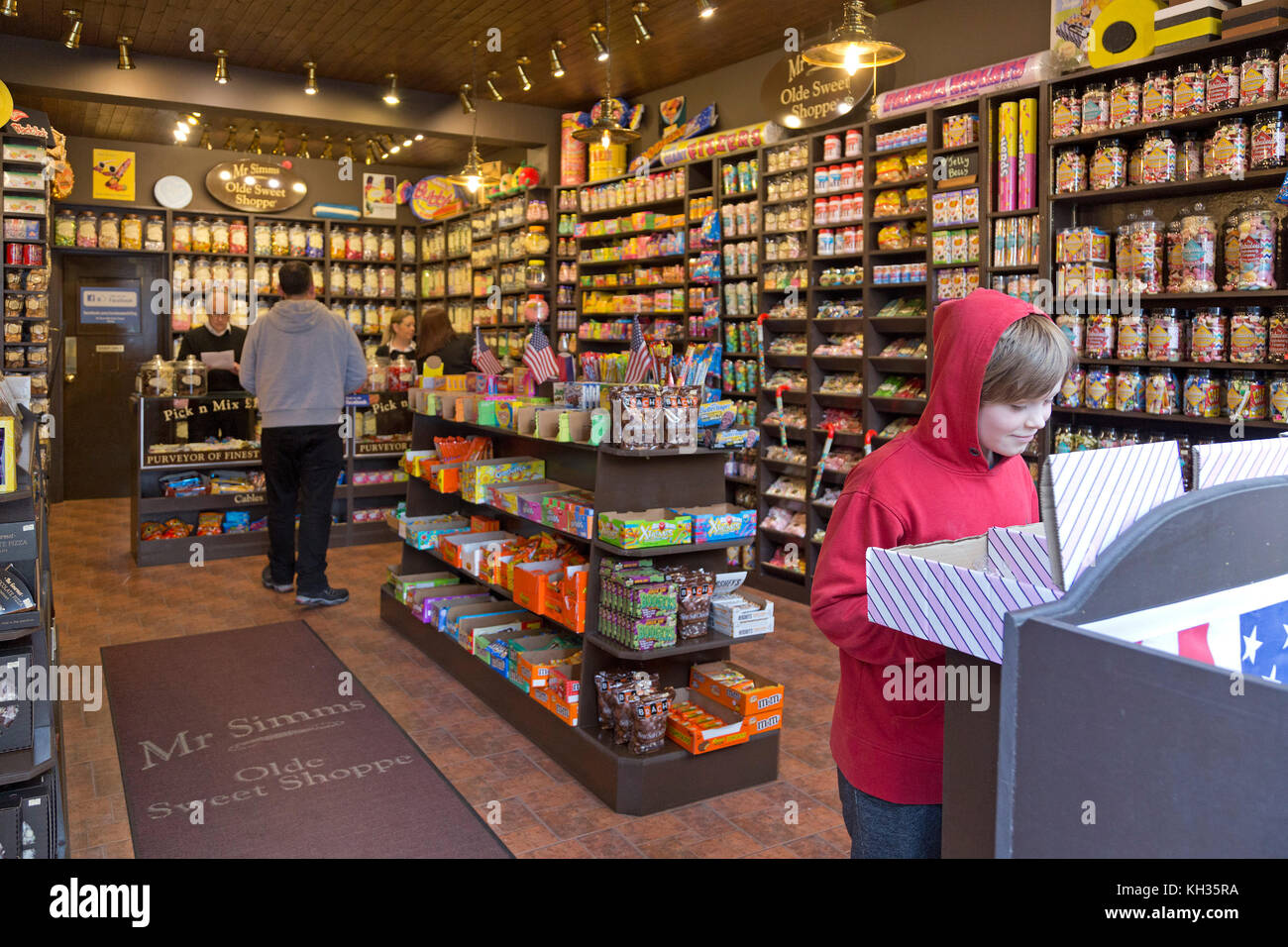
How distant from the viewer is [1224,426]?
4.67 metres

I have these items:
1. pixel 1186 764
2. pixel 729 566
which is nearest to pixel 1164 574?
pixel 1186 764

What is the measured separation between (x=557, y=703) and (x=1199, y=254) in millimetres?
3466

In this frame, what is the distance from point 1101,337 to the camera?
489cm

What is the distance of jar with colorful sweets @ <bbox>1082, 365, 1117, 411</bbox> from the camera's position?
Answer: 4910 mm

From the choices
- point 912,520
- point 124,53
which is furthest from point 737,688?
point 124,53

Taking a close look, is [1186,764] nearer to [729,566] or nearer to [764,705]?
[764,705]

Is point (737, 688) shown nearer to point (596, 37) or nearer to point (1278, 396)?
point (1278, 396)

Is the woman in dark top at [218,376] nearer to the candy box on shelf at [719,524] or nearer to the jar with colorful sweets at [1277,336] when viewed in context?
the candy box on shelf at [719,524]

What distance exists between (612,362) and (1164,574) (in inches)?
138

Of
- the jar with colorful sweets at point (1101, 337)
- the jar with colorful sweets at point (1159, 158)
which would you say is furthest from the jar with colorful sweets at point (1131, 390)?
the jar with colorful sweets at point (1159, 158)

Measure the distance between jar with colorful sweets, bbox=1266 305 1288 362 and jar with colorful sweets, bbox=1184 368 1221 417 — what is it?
27 centimetres

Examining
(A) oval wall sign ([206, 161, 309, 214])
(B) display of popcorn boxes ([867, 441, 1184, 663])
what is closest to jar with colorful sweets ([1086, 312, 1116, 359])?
(B) display of popcorn boxes ([867, 441, 1184, 663])

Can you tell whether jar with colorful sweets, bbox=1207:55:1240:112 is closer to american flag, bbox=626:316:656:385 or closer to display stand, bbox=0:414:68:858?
american flag, bbox=626:316:656:385

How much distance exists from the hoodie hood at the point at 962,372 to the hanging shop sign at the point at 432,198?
10252 millimetres
